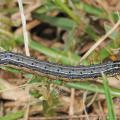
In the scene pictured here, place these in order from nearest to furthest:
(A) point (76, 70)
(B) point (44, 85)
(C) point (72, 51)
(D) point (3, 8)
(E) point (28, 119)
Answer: (A) point (76, 70) → (B) point (44, 85) → (E) point (28, 119) → (C) point (72, 51) → (D) point (3, 8)

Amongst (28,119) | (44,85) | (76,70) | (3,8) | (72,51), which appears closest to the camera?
(76,70)

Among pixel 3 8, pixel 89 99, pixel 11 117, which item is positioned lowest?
pixel 11 117

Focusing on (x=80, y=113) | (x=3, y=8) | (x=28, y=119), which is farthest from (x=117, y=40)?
(x=3, y=8)

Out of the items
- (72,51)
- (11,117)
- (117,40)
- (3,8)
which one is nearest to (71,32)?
(72,51)

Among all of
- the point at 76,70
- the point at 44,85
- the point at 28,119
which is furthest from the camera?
the point at 28,119

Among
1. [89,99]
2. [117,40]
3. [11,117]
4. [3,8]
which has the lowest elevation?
[11,117]

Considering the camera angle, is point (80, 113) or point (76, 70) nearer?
point (76, 70)

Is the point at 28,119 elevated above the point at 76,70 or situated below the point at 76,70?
below

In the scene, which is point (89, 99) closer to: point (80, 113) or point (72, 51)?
point (80, 113)

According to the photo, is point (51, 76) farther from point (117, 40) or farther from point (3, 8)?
point (3, 8)
